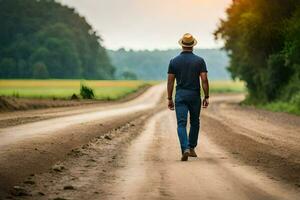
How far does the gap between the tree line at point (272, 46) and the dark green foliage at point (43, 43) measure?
7064cm

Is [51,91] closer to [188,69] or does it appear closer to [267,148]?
[267,148]

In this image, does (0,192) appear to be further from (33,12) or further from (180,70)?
(33,12)

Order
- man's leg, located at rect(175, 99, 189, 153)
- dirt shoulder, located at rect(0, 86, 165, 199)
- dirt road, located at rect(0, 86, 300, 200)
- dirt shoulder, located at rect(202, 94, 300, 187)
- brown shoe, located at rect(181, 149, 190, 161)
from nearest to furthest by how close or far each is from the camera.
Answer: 1. dirt road, located at rect(0, 86, 300, 200)
2. dirt shoulder, located at rect(0, 86, 165, 199)
3. dirt shoulder, located at rect(202, 94, 300, 187)
4. brown shoe, located at rect(181, 149, 190, 161)
5. man's leg, located at rect(175, 99, 189, 153)

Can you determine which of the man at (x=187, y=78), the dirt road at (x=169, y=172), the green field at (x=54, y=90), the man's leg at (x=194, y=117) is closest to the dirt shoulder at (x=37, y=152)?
the dirt road at (x=169, y=172)

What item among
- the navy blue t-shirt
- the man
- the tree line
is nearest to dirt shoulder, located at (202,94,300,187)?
the man

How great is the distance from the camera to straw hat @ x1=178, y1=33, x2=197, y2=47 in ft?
40.1

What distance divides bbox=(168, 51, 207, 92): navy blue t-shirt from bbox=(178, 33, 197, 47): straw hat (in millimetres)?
166

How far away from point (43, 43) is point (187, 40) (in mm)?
113949

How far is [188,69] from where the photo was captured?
12336 mm

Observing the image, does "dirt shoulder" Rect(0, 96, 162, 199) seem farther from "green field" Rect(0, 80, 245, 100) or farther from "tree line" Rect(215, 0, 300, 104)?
"green field" Rect(0, 80, 245, 100)

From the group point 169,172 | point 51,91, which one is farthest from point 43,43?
point 169,172

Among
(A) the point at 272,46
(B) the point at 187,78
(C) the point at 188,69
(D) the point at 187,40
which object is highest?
(A) the point at 272,46

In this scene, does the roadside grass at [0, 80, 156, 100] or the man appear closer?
the man

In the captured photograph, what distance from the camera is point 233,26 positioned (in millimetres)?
57344
